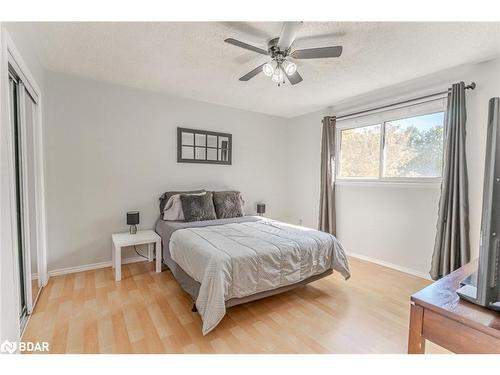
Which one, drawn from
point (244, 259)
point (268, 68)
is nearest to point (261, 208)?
point (244, 259)

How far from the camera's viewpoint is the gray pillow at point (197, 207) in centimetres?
313

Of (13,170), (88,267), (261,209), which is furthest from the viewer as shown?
(261,209)

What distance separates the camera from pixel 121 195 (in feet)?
Answer: 10.3

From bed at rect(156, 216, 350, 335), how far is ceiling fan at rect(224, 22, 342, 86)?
1.55 m

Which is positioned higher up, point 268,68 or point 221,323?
point 268,68

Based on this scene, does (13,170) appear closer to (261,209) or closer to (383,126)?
(261,209)

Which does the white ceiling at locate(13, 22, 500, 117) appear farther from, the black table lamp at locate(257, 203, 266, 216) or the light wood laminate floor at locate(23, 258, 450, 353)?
the light wood laminate floor at locate(23, 258, 450, 353)

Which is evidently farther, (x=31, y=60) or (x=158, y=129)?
(x=158, y=129)

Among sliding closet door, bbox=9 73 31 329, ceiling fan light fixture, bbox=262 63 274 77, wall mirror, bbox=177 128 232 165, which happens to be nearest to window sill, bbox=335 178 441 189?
wall mirror, bbox=177 128 232 165

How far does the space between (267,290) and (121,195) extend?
229 cm

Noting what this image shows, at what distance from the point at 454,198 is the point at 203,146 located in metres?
3.23

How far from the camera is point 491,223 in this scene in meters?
0.76
